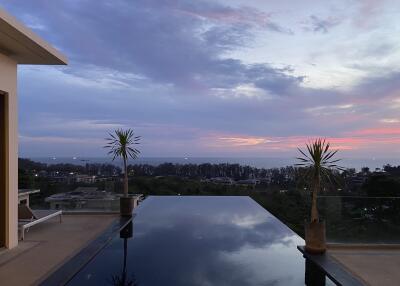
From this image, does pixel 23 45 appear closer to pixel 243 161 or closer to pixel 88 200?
pixel 88 200

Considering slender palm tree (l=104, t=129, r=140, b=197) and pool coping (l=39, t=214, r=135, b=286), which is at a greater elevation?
slender palm tree (l=104, t=129, r=140, b=197)

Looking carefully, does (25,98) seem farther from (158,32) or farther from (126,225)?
(126,225)

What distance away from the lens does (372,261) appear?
511 centimetres

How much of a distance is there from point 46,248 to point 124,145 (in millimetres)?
3593

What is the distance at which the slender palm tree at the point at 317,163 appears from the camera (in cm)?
526

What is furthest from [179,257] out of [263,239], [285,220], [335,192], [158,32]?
[158,32]

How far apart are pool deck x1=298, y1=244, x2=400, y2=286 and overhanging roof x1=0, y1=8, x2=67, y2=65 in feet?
15.8

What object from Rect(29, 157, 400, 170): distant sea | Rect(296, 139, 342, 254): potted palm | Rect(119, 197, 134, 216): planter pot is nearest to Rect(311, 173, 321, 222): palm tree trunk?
Rect(296, 139, 342, 254): potted palm

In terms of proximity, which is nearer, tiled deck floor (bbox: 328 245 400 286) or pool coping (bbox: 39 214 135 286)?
pool coping (bbox: 39 214 135 286)

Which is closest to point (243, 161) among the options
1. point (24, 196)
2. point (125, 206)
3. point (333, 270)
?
point (125, 206)

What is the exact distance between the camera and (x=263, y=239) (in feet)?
19.5

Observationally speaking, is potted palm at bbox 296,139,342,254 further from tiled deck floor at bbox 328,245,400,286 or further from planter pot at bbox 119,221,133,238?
planter pot at bbox 119,221,133,238

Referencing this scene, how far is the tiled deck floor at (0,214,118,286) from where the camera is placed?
4273 mm

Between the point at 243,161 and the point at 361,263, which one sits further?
the point at 243,161
